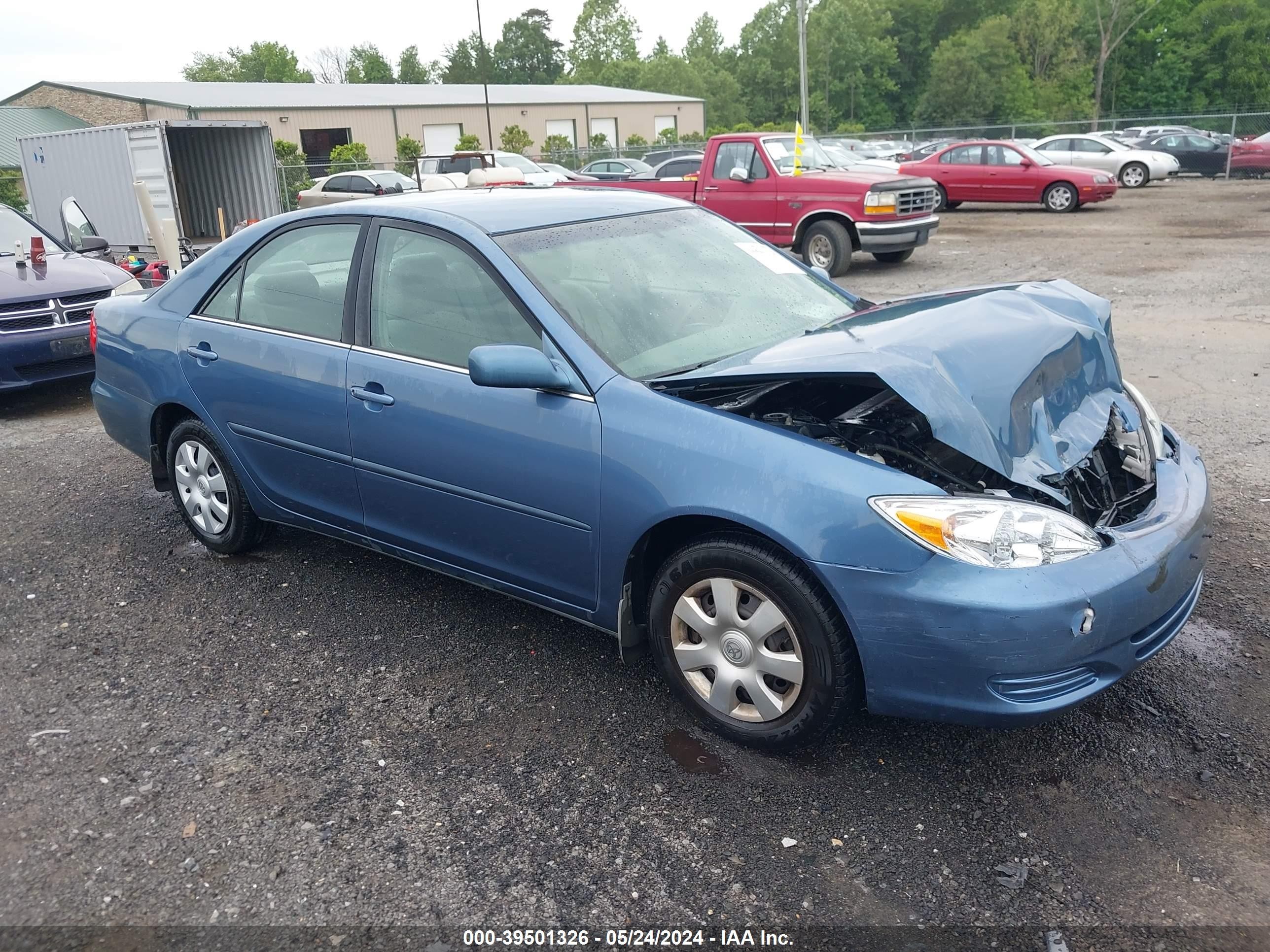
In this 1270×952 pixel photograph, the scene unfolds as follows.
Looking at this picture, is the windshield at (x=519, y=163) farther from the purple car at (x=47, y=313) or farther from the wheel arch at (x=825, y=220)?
the purple car at (x=47, y=313)

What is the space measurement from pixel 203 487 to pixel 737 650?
294 centimetres

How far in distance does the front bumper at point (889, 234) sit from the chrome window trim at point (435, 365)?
34.2ft

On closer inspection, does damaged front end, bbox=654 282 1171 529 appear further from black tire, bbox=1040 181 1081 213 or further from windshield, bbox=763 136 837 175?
black tire, bbox=1040 181 1081 213

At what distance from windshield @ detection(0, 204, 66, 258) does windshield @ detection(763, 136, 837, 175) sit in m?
8.58

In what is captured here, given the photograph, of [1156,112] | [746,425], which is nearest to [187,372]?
[746,425]

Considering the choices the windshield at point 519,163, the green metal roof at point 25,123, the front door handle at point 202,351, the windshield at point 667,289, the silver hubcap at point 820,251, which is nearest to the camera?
the windshield at point 667,289

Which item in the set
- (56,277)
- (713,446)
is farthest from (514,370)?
(56,277)

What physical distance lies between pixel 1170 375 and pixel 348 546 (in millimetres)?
6062

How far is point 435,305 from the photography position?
3.80 meters

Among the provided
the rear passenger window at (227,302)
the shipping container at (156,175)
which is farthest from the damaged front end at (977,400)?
the shipping container at (156,175)

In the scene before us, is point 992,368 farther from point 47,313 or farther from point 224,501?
point 47,313

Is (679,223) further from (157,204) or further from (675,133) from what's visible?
(675,133)

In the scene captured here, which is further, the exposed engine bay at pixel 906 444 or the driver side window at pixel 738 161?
the driver side window at pixel 738 161

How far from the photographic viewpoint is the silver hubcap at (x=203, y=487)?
4.74m
